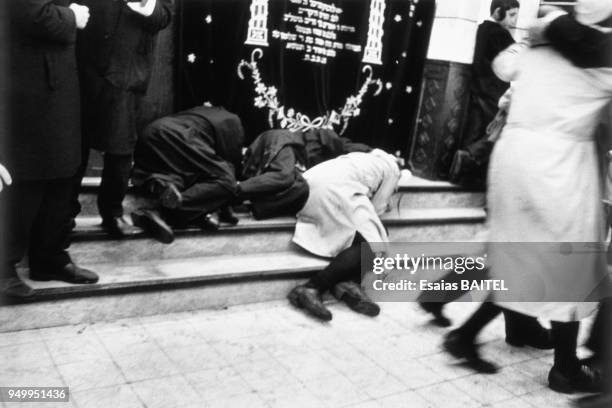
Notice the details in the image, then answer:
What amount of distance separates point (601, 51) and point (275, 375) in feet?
7.19

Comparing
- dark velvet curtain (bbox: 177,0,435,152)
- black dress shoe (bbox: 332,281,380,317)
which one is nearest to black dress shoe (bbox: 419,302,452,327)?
black dress shoe (bbox: 332,281,380,317)

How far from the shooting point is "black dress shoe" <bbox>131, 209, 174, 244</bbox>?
12.5 feet

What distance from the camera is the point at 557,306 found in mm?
2994

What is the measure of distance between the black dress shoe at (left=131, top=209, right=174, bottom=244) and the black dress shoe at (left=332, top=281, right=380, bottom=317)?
3.93ft

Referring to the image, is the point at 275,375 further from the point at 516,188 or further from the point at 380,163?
the point at 380,163

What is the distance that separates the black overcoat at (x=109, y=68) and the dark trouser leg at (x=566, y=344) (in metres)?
2.56

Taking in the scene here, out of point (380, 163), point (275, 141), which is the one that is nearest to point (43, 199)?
point (275, 141)

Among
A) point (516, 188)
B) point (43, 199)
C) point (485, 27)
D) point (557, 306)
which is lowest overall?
point (557, 306)

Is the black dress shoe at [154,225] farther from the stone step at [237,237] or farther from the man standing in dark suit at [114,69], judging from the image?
the man standing in dark suit at [114,69]

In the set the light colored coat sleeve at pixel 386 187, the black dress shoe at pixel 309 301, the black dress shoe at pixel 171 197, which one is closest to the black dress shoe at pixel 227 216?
the black dress shoe at pixel 171 197

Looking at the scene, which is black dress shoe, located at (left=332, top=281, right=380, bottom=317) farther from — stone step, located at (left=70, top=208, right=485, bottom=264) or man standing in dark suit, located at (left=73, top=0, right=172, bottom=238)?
man standing in dark suit, located at (left=73, top=0, right=172, bottom=238)

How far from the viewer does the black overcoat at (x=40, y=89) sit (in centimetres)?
284

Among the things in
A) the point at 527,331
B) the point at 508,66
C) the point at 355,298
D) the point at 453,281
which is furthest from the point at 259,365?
the point at 508,66

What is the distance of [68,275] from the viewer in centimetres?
344
